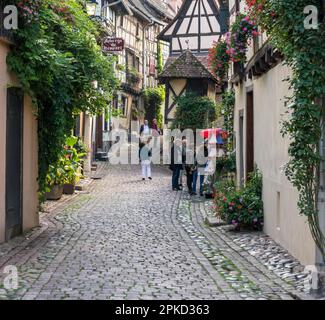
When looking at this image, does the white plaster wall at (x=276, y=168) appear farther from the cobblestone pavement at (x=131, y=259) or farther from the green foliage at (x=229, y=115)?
the green foliage at (x=229, y=115)

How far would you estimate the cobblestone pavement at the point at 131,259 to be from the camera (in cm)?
701

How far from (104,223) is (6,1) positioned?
15.5 ft

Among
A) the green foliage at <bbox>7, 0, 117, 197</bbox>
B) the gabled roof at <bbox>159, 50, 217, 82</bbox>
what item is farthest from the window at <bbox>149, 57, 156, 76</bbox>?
the green foliage at <bbox>7, 0, 117, 197</bbox>

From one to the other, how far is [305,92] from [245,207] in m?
5.07

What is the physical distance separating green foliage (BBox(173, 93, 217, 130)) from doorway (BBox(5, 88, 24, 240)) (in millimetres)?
18592

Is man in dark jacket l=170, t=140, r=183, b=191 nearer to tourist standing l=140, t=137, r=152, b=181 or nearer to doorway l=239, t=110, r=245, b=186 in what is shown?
tourist standing l=140, t=137, r=152, b=181

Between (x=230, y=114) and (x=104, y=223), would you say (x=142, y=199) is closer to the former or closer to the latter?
(x=230, y=114)

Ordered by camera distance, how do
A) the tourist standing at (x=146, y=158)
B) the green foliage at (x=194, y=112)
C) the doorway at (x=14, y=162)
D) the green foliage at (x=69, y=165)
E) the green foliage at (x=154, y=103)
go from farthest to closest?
the green foliage at (x=154, y=103)
the green foliage at (x=194, y=112)
the tourist standing at (x=146, y=158)
the green foliage at (x=69, y=165)
the doorway at (x=14, y=162)

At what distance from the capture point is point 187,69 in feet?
99.7

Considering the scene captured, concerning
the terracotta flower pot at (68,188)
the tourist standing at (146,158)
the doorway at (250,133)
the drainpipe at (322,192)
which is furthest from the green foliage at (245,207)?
the tourist standing at (146,158)

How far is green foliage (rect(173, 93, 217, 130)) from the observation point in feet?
96.3

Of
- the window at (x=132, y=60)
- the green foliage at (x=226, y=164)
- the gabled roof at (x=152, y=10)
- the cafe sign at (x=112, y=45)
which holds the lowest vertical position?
the green foliage at (x=226, y=164)

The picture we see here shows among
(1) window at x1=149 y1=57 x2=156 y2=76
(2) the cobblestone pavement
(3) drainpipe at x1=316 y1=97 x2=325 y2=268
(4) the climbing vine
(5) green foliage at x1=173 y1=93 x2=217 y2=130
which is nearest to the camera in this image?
(4) the climbing vine

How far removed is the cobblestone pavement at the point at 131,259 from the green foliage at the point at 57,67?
4.91ft
